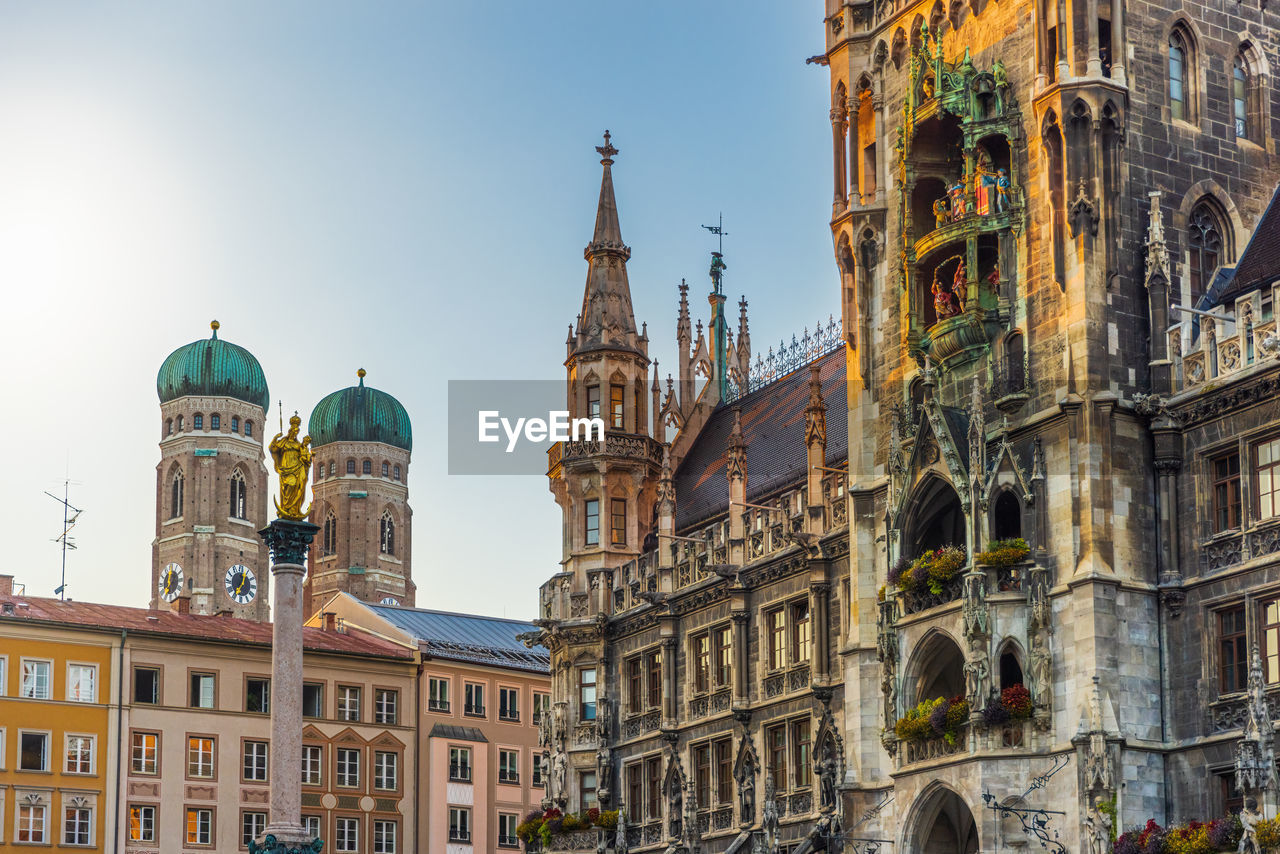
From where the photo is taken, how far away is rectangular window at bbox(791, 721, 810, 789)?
5994cm

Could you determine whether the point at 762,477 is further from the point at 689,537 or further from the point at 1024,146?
the point at 1024,146

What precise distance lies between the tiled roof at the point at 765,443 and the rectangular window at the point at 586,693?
563 centimetres

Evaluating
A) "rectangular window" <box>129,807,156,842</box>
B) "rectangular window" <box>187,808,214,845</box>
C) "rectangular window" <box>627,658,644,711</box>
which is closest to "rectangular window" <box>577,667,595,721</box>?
"rectangular window" <box>627,658,644,711</box>

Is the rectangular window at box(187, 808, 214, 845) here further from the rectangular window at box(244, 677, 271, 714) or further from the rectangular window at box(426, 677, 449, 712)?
the rectangular window at box(426, 677, 449, 712)

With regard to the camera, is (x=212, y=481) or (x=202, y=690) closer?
(x=202, y=690)

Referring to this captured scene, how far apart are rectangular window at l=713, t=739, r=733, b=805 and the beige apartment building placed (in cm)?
3245

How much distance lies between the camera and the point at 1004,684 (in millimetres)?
49875

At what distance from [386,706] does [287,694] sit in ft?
147

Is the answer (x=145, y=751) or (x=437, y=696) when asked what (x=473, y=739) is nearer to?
(x=437, y=696)

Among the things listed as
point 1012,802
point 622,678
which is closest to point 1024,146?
point 1012,802

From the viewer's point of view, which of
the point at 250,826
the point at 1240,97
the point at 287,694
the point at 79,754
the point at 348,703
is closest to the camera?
the point at 287,694

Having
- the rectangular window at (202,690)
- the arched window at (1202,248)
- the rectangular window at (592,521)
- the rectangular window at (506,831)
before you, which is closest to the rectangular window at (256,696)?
the rectangular window at (202,690)

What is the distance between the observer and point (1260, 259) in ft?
168

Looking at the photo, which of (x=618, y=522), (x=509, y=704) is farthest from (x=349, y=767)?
(x=618, y=522)
